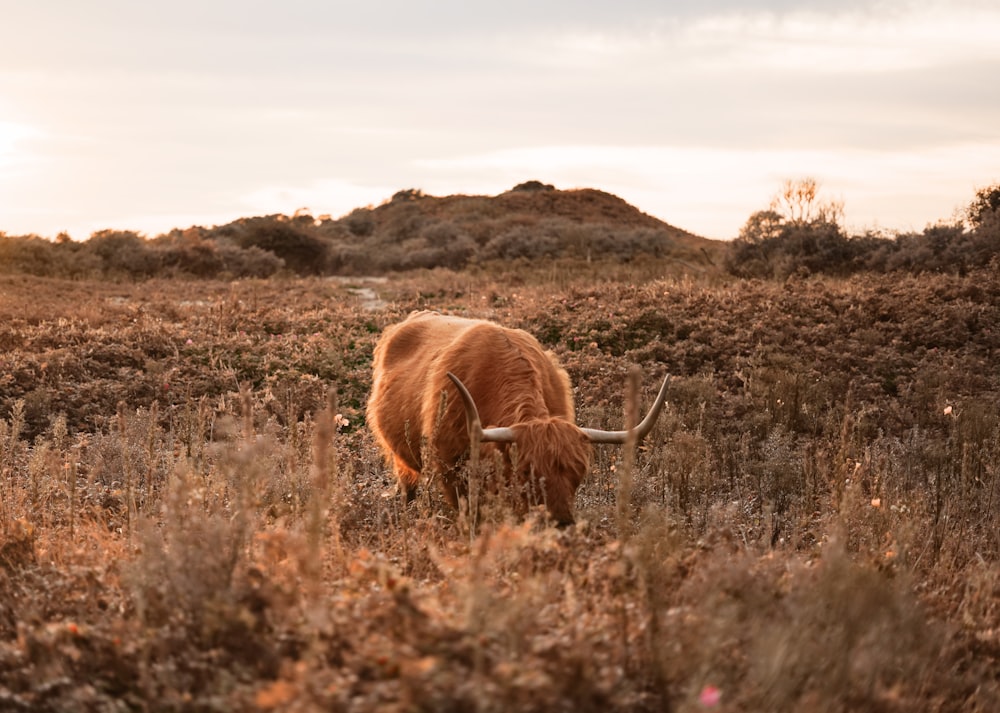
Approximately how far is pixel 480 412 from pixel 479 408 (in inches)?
2.1

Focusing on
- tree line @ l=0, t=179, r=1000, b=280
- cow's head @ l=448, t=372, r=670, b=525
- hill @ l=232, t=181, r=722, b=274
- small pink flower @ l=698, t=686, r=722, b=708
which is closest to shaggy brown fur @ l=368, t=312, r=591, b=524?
cow's head @ l=448, t=372, r=670, b=525

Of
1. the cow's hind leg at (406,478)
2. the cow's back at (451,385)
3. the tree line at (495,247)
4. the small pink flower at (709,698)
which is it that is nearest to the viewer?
the small pink flower at (709,698)

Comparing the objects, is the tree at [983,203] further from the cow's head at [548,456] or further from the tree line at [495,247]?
the cow's head at [548,456]

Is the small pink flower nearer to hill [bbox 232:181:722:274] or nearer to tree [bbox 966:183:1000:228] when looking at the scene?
tree [bbox 966:183:1000:228]

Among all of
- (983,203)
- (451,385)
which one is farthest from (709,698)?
(983,203)

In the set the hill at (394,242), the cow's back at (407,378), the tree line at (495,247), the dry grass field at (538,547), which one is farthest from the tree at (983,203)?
the cow's back at (407,378)

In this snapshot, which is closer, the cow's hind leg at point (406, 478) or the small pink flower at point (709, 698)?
the small pink flower at point (709, 698)

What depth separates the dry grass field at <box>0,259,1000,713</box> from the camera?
2.46 metres

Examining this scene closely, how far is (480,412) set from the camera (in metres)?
5.76

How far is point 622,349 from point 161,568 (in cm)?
Answer: 991

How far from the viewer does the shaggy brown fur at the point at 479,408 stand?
188 inches

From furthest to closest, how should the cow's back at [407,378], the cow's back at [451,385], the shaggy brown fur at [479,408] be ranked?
1. the cow's back at [407,378]
2. the cow's back at [451,385]
3. the shaggy brown fur at [479,408]

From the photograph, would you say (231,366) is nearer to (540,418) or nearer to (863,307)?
(540,418)

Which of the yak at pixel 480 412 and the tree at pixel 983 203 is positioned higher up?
the tree at pixel 983 203
